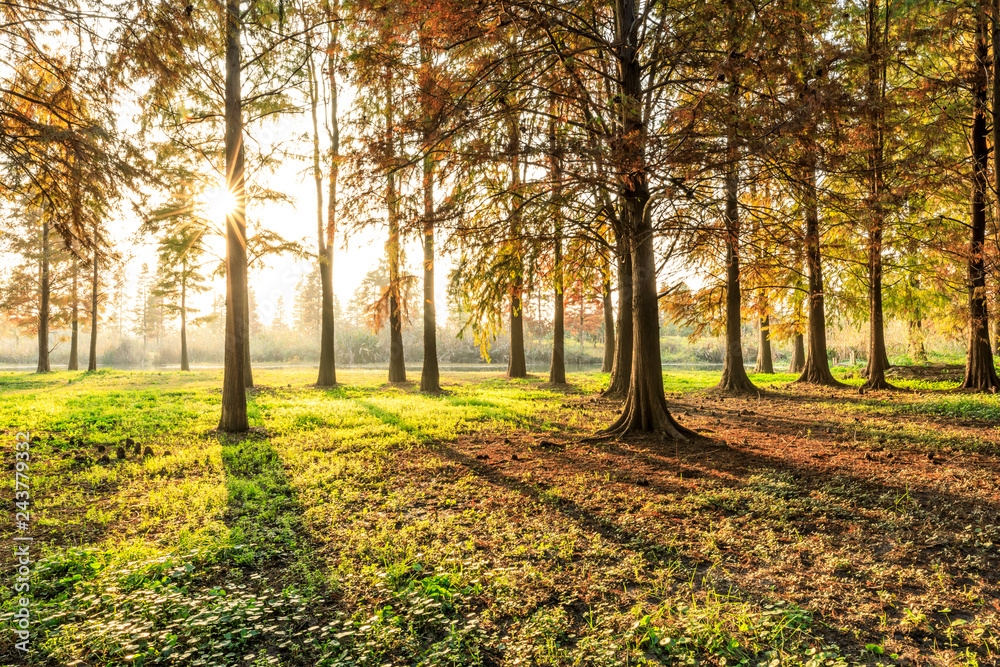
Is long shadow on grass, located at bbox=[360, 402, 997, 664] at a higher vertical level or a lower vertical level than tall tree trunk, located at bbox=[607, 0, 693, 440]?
lower

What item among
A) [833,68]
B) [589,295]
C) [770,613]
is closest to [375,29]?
[833,68]

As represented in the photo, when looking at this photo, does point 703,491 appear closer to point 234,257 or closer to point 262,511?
point 262,511

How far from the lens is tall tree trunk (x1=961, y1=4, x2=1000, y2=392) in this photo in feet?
38.1

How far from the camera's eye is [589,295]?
10898mm

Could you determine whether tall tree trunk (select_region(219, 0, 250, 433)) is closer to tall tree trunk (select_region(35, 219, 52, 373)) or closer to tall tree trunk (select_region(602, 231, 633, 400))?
tall tree trunk (select_region(602, 231, 633, 400))

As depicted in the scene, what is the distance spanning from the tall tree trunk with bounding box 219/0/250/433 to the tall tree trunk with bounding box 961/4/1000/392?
52.1 ft

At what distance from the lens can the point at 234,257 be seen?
29.5 feet

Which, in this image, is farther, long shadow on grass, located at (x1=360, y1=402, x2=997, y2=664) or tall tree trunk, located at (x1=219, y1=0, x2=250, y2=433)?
tall tree trunk, located at (x1=219, y1=0, x2=250, y2=433)

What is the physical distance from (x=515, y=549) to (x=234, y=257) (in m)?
7.73

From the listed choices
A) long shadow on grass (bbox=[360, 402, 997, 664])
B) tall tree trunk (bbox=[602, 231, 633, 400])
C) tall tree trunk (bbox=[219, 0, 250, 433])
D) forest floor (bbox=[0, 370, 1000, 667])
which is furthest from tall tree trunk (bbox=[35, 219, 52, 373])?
tall tree trunk (bbox=[602, 231, 633, 400])

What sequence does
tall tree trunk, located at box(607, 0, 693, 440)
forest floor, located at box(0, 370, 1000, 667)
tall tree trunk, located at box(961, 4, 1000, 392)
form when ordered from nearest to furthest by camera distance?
forest floor, located at box(0, 370, 1000, 667), tall tree trunk, located at box(607, 0, 693, 440), tall tree trunk, located at box(961, 4, 1000, 392)

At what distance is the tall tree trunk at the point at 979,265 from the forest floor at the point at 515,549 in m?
5.22

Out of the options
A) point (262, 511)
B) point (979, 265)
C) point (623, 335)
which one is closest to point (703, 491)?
point (262, 511)

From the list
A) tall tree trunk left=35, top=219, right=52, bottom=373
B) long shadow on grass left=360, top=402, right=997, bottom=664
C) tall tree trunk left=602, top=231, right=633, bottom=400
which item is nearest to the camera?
long shadow on grass left=360, top=402, right=997, bottom=664
